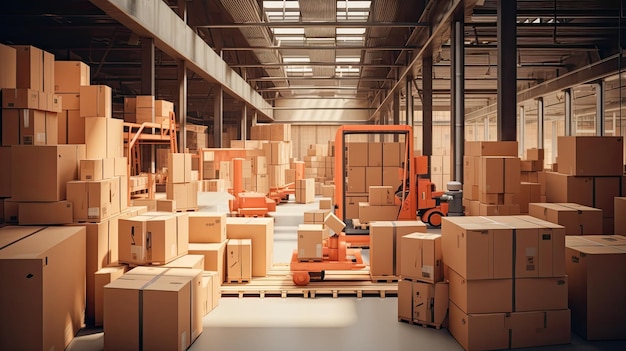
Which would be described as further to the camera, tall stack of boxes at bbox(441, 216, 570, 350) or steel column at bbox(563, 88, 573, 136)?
steel column at bbox(563, 88, 573, 136)

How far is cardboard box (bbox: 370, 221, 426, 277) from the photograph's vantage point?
21.9ft

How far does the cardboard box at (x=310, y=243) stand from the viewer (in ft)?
21.2

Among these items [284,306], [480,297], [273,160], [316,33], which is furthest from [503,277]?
[273,160]

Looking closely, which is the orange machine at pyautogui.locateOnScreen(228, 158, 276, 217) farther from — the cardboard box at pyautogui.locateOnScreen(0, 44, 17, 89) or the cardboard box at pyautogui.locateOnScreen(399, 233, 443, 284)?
the cardboard box at pyautogui.locateOnScreen(399, 233, 443, 284)

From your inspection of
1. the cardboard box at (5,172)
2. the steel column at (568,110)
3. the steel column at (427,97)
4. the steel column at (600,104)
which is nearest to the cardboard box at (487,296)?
the cardboard box at (5,172)

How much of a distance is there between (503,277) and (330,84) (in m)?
22.4

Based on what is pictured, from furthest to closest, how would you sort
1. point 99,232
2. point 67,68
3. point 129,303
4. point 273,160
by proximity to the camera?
point 273,160
point 67,68
point 99,232
point 129,303

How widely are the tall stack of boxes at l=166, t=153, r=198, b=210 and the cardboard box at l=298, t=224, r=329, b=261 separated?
4873 millimetres

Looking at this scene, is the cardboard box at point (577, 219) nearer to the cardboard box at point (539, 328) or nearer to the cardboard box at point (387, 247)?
the cardboard box at point (387, 247)

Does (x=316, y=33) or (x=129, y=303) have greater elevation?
(x=316, y=33)

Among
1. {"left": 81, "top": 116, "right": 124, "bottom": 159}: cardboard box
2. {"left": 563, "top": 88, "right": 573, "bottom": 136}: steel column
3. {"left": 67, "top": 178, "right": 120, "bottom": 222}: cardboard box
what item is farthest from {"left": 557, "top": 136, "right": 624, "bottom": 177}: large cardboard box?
{"left": 563, "top": 88, "right": 573, "bottom": 136}: steel column

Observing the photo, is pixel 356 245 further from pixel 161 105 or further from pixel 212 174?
pixel 212 174

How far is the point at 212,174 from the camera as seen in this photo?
639 inches

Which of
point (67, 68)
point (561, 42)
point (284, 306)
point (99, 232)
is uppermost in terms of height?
point (561, 42)
